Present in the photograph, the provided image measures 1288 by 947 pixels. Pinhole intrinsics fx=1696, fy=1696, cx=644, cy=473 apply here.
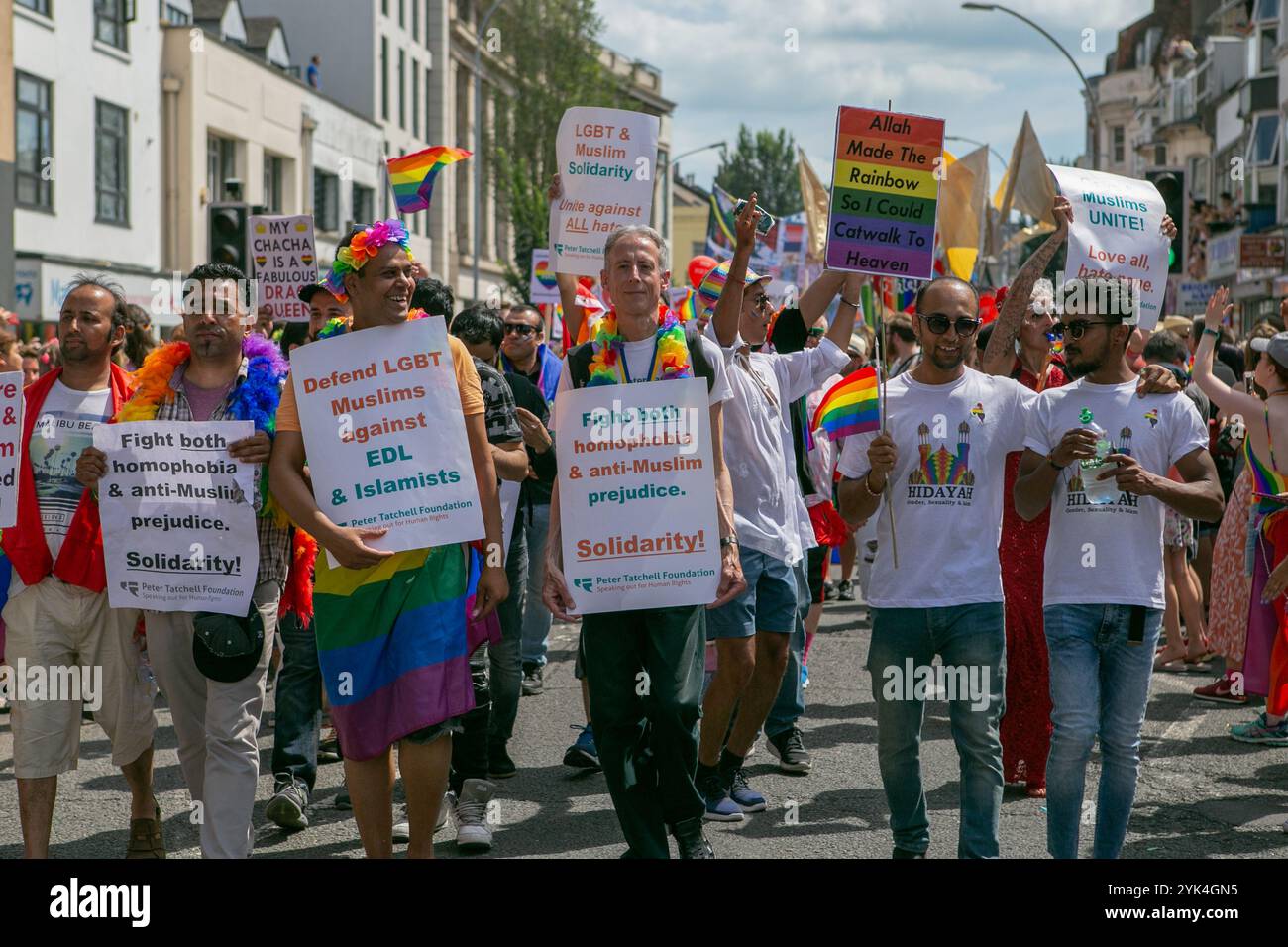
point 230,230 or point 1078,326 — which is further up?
point 230,230

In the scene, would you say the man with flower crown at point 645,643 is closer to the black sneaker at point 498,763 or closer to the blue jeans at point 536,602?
the black sneaker at point 498,763

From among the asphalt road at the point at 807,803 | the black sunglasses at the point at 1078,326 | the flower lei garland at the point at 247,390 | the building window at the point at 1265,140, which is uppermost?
the building window at the point at 1265,140

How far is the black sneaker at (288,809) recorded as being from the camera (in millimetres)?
6684

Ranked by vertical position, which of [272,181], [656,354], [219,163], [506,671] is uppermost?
[272,181]

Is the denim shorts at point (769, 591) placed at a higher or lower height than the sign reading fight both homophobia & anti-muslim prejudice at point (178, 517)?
lower

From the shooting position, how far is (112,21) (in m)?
29.6

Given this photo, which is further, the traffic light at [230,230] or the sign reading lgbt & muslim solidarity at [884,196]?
the traffic light at [230,230]

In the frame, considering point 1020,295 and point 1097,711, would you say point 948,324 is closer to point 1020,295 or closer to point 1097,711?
point 1020,295

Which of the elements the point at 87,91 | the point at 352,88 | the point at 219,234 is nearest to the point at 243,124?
the point at 87,91

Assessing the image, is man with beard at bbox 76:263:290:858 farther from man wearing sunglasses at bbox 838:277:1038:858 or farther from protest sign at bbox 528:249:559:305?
protest sign at bbox 528:249:559:305

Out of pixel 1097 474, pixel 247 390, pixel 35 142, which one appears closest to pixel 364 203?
pixel 35 142

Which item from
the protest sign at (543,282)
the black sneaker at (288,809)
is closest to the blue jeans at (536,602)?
the black sneaker at (288,809)

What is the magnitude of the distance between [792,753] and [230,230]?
23.1 ft

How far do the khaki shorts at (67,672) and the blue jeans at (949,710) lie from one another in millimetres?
2656
